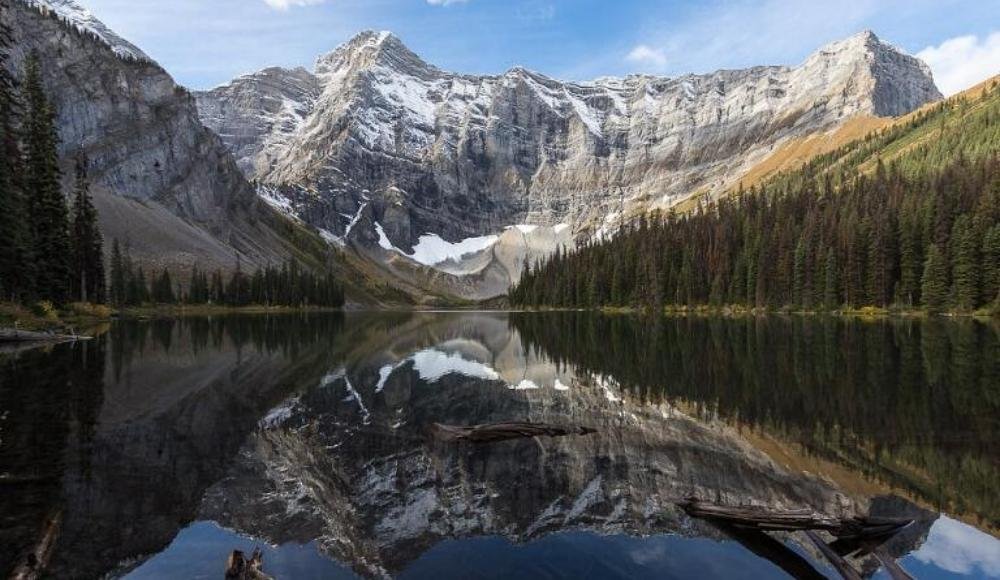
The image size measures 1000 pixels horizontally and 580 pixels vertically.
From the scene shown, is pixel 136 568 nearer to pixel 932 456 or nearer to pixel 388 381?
pixel 932 456

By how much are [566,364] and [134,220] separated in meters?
196

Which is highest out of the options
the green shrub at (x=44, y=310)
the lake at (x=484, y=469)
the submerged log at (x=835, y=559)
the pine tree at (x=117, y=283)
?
the pine tree at (x=117, y=283)

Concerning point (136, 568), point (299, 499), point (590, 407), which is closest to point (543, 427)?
point (590, 407)

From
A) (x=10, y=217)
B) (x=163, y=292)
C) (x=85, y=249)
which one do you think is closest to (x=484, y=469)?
(x=10, y=217)

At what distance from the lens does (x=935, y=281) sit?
3497 inches

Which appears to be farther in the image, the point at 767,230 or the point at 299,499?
the point at 767,230

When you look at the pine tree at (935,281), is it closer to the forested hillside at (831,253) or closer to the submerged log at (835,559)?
the forested hillside at (831,253)

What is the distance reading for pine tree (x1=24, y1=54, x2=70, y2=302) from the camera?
64438mm

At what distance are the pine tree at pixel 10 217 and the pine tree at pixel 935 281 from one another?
11109cm

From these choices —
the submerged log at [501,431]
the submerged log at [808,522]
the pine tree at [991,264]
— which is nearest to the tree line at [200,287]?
the submerged log at [501,431]

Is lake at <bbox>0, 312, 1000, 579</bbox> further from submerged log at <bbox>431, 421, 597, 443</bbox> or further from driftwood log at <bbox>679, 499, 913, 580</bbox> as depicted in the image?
submerged log at <bbox>431, 421, 597, 443</bbox>

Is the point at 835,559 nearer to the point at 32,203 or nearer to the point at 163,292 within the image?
the point at 32,203

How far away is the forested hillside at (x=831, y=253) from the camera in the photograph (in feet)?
290

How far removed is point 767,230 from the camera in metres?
128
